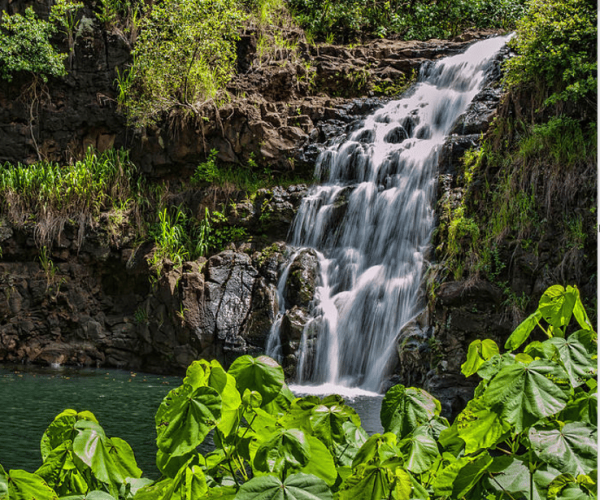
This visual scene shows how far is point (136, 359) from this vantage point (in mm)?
11133

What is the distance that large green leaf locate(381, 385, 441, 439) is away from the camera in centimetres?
140

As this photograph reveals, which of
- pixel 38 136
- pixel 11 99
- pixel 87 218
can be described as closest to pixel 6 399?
pixel 87 218

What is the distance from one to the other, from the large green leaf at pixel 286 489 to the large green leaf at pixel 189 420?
16cm

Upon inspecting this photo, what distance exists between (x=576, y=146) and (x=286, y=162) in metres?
6.11

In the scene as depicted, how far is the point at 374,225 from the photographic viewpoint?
10.5 meters

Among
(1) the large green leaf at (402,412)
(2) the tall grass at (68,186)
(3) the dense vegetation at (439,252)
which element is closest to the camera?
(3) the dense vegetation at (439,252)

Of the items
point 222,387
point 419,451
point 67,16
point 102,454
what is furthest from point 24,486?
point 67,16

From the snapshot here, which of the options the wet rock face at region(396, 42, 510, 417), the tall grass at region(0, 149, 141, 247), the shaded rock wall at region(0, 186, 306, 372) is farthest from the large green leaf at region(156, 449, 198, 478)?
the tall grass at region(0, 149, 141, 247)

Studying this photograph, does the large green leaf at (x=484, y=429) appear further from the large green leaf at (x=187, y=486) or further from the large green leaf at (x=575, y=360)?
the large green leaf at (x=187, y=486)

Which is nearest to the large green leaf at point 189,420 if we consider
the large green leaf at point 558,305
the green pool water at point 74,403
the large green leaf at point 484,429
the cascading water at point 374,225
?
the large green leaf at point 484,429

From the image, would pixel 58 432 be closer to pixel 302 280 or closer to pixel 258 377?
pixel 258 377

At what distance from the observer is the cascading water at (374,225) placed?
362 inches

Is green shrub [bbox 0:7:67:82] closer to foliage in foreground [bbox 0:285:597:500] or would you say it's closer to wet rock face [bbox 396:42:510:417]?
wet rock face [bbox 396:42:510:417]

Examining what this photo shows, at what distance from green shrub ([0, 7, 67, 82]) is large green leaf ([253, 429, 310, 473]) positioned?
14.1 metres
